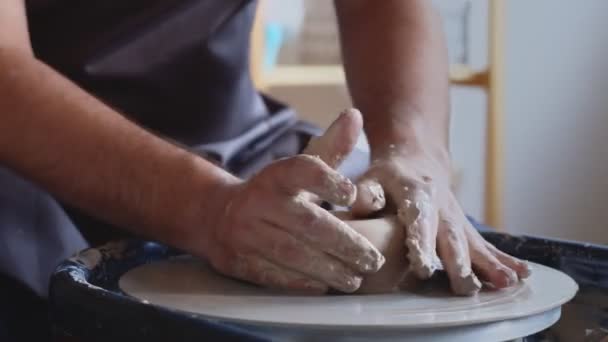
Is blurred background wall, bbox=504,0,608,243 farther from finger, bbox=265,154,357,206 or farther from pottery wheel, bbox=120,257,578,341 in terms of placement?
finger, bbox=265,154,357,206

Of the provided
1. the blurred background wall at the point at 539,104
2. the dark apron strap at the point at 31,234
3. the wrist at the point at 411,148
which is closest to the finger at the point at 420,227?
the wrist at the point at 411,148

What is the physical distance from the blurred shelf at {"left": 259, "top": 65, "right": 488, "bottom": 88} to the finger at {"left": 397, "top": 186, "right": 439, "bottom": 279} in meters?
1.36

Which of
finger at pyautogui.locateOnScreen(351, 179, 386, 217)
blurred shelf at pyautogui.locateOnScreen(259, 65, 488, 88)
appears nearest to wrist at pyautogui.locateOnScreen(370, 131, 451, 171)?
finger at pyautogui.locateOnScreen(351, 179, 386, 217)

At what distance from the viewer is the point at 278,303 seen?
2.03ft

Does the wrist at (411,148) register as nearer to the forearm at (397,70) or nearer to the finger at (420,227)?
the forearm at (397,70)

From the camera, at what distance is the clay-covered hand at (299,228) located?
0.63m

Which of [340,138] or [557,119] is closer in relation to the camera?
[340,138]

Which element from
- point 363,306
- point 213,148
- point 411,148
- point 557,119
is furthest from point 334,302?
point 557,119

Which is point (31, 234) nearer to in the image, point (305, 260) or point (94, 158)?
point (94, 158)

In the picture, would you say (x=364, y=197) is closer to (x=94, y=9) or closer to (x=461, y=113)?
(x=94, y=9)

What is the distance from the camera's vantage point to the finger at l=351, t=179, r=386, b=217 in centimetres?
71

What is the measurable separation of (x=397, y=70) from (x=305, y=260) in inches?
16.7

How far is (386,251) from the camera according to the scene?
0.67 metres

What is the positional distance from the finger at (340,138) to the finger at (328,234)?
0.06 metres
